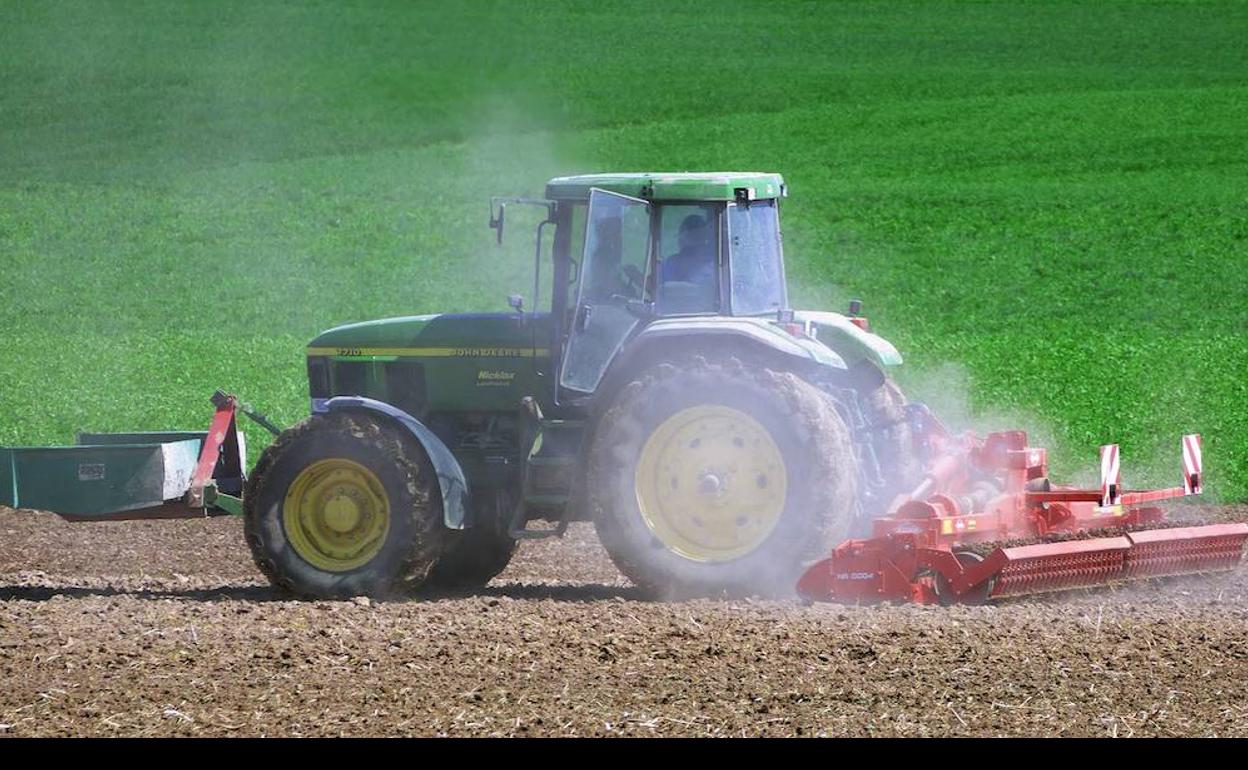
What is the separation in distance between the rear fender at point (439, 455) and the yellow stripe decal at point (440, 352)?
0.47m

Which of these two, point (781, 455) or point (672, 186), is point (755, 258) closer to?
point (672, 186)

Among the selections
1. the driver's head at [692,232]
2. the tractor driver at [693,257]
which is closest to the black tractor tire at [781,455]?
the tractor driver at [693,257]

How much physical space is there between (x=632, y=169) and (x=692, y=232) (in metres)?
22.0

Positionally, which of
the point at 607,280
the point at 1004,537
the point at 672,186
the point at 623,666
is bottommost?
the point at 623,666

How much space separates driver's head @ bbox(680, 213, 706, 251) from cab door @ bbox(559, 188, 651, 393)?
18 centimetres

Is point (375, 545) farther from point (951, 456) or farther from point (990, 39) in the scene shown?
point (990, 39)

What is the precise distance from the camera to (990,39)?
4162cm

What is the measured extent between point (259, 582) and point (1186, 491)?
5606mm

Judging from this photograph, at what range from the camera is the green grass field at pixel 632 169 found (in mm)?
19438

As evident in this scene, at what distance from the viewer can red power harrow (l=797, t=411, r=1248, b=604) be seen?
8.61m

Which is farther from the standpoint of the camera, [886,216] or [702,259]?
[886,216]

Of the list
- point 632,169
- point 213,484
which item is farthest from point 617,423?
point 632,169

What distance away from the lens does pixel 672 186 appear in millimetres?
8883
